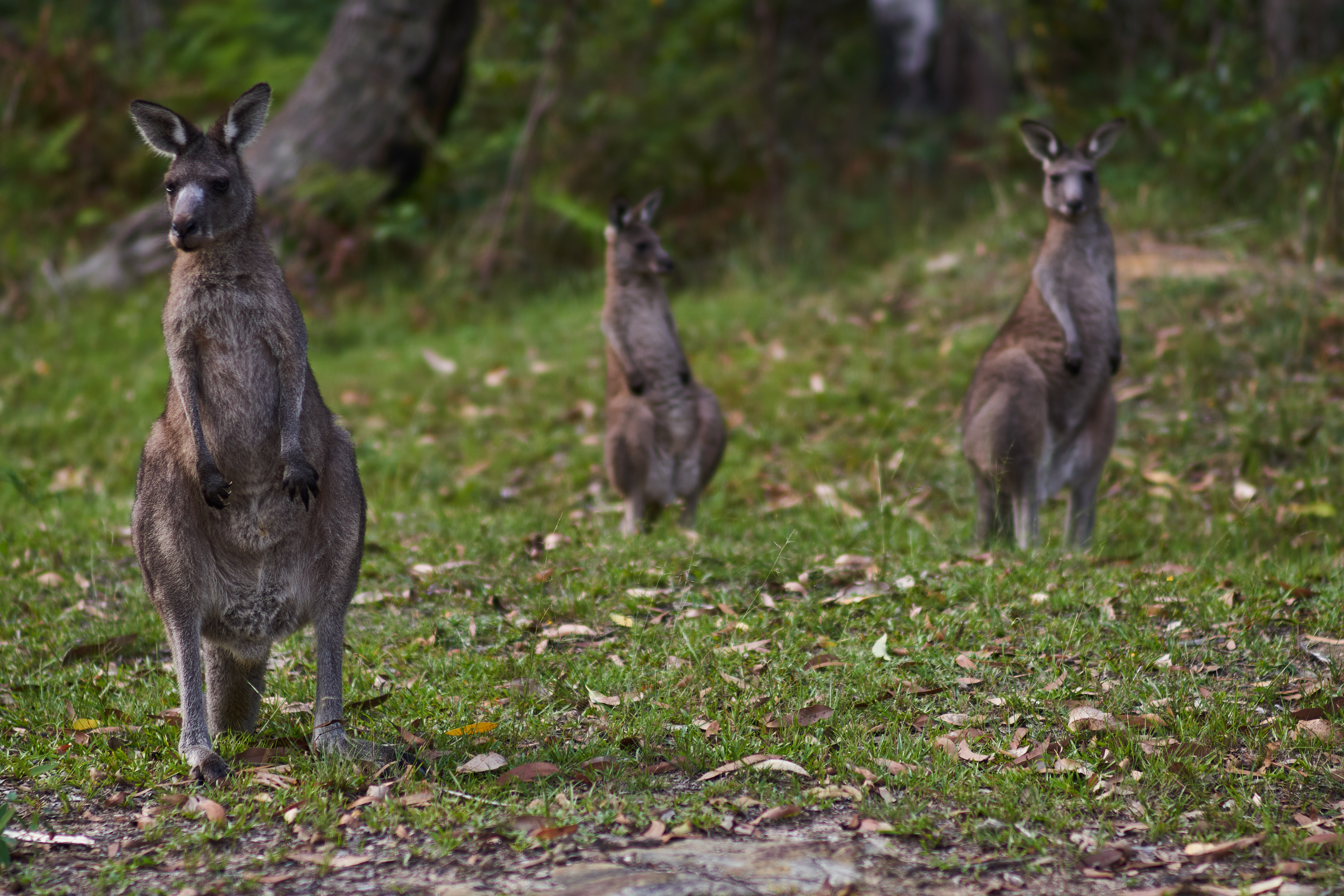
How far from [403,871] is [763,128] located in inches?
395

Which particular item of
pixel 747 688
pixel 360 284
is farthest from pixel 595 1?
pixel 747 688

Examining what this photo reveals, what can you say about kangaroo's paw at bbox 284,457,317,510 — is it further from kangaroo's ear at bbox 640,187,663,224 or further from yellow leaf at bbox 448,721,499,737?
kangaroo's ear at bbox 640,187,663,224

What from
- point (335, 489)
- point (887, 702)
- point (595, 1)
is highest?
point (595, 1)

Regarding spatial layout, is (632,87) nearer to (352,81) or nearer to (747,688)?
(352,81)

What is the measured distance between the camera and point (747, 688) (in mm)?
3863

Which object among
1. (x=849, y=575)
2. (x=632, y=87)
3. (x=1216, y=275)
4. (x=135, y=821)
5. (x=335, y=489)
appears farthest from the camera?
(x=632, y=87)

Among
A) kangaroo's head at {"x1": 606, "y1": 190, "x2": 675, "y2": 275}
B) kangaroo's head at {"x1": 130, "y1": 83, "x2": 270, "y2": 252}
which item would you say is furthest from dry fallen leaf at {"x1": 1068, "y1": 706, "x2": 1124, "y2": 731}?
kangaroo's head at {"x1": 606, "y1": 190, "x2": 675, "y2": 275}

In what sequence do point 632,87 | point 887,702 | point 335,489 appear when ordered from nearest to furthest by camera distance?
point 335,489
point 887,702
point 632,87

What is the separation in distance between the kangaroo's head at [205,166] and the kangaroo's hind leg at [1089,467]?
3.90 m

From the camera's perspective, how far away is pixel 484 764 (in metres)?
3.30

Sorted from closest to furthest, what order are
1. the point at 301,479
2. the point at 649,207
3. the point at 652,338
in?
the point at 301,479
the point at 652,338
the point at 649,207

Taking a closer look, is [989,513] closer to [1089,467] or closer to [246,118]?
[1089,467]

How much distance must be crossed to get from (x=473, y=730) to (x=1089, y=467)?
3377 mm

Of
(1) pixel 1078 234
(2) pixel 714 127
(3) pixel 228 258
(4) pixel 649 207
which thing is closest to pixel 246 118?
(3) pixel 228 258
